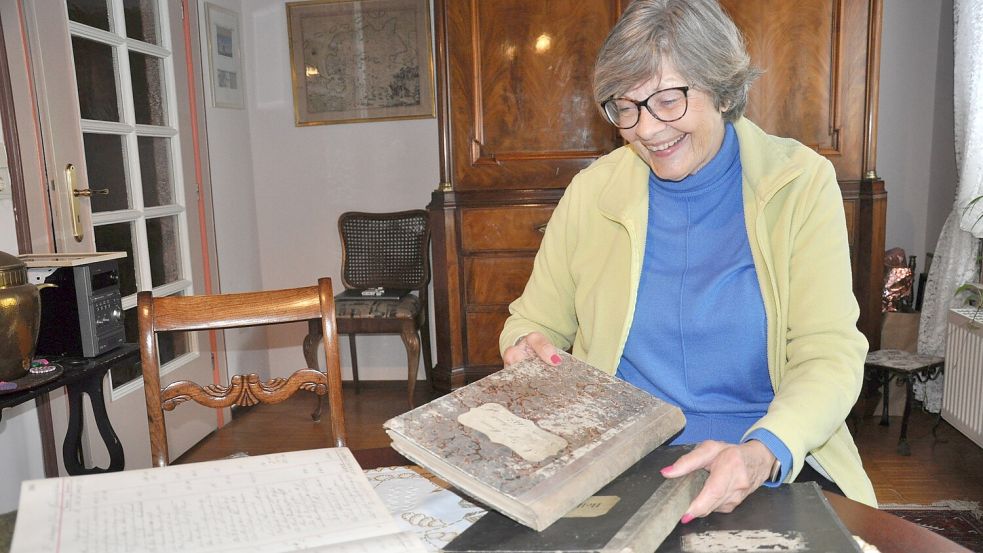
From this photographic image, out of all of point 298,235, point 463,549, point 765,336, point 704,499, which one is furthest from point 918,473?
point 298,235

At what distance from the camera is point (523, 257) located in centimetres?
345

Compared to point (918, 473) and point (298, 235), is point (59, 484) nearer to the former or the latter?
point (918, 473)

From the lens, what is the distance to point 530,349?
1.26 meters

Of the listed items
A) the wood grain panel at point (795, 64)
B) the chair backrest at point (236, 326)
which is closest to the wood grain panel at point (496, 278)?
the wood grain panel at point (795, 64)

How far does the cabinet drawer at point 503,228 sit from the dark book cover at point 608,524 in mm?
2618

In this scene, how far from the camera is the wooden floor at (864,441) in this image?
2.79m

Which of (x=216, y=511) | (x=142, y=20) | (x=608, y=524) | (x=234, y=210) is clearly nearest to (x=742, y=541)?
(x=608, y=524)

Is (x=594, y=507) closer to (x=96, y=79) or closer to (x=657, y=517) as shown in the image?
A: (x=657, y=517)

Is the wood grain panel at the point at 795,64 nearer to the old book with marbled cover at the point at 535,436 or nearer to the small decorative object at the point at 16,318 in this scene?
the old book with marbled cover at the point at 535,436

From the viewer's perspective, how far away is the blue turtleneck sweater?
1261 mm

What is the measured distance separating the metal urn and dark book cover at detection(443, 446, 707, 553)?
4.79 feet

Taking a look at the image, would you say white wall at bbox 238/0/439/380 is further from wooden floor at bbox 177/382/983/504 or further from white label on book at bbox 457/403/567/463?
white label on book at bbox 457/403/567/463

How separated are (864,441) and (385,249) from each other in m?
2.59

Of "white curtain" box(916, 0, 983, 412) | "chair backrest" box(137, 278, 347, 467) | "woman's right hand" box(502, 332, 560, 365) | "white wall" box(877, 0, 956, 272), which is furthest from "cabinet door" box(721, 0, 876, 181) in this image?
"chair backrest" box(137, 278, 347, 467)
